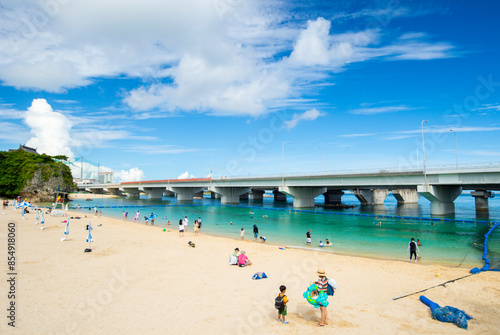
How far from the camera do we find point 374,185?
2196 inches

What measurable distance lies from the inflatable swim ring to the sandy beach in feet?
2.64

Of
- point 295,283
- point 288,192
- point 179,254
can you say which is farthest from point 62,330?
point 288,192

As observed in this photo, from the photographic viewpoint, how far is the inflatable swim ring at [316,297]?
9.17 metres

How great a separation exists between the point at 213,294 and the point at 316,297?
4876 millimetres

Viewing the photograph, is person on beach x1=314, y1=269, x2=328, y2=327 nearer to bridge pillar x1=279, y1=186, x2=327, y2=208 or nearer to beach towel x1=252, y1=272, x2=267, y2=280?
beach towel x1=252, y1=272, x2=267, y2=280

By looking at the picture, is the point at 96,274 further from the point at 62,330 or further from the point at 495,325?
the point at 495,325

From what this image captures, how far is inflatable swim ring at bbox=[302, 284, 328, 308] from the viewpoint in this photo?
9.17m

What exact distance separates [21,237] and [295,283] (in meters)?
24.6

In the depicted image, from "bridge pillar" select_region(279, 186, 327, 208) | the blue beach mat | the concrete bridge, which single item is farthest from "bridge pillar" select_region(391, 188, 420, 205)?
the blue beach mat

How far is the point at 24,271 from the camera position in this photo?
47.5 ft

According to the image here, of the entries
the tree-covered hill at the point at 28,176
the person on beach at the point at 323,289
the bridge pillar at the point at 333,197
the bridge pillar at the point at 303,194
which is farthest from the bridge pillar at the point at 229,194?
the person on beach at the point at 323,289

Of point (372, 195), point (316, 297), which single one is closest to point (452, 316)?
point (316, 297)

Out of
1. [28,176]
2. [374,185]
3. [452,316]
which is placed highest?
[28,176]

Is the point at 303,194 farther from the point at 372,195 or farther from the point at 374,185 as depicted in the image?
the point at 372,195
